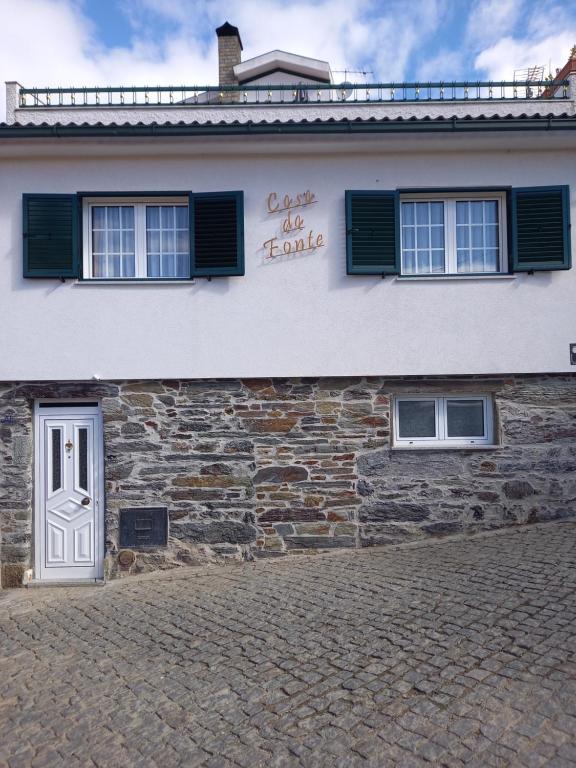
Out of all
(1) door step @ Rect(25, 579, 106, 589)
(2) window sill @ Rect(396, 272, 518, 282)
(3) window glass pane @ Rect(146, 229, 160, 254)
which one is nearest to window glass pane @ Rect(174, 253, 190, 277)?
Answer: (3) window glass pane @ Rect(146, 229, 160, 254)

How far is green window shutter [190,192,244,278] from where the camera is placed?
7340mm

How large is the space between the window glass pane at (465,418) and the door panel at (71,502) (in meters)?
4.44

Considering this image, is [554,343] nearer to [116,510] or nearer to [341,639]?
[341,639]

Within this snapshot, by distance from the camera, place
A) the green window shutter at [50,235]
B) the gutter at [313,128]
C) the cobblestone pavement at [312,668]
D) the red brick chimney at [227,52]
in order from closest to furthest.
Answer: the cobblestone pavement at [312,668] → the gutter at [313,128] → the green window shutter at [50,235] → the red brick chimney at [227,52]

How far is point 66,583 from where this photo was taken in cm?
743

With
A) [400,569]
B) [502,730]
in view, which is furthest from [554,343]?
[502,730]

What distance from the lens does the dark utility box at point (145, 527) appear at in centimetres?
733

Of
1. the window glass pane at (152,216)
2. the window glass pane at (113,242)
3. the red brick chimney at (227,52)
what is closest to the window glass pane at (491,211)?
the window glass pane at (152,216)

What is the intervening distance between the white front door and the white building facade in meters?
0.16

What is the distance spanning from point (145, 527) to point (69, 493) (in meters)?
1.09

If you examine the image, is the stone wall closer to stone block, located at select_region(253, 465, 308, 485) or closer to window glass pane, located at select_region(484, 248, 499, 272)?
stone block, located at select_region(253, 465, 308, 485)

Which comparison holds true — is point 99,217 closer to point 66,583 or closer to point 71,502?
point 71,502

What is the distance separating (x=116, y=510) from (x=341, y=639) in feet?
11.9

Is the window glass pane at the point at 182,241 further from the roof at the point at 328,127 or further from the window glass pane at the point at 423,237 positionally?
the window glass pane at the point at 423,237
